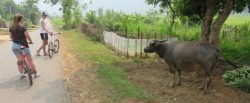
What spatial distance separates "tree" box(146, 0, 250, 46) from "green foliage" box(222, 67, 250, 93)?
1310mm

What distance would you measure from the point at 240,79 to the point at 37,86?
16.4 ft

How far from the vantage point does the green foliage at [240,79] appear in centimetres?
762

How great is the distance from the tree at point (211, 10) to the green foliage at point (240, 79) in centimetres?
131

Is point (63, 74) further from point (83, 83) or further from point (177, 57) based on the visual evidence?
point (177, 57)

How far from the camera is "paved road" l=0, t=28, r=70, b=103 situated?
22.5ft

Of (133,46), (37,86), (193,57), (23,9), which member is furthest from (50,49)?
(23,9)

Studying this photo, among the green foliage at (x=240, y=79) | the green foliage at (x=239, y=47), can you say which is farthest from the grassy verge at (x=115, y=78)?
the green foliage at (x=239, y=47)

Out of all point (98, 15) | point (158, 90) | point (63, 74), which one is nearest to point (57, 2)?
point (98, 15)

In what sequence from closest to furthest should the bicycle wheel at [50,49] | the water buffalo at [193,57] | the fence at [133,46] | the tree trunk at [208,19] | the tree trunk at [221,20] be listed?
the water buffalo at [193,57] → the tree trunk at [221,20] → the tree trunk at [208,19] → the fence at [133,46] → the bicycle wheel at [50,49]

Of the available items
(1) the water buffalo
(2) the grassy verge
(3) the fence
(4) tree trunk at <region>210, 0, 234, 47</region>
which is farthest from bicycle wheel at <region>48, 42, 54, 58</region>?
(4) tree trunk at <region>210, 0, 234, 47</region>

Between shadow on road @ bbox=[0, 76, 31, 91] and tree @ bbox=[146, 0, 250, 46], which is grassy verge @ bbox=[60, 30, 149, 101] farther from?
tree @ bbox=[146, 0, 250, 46]

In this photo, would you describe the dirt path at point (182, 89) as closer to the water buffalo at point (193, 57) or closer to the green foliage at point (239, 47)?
the water buffalo at point (193, 57)

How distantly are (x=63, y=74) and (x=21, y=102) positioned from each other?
279 cm

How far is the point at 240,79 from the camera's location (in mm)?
7883
